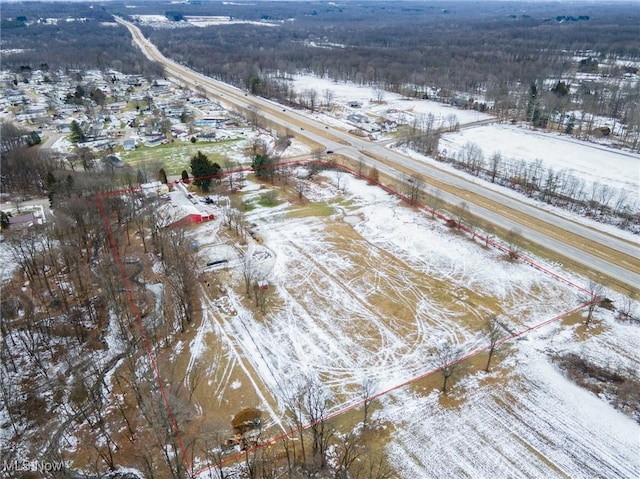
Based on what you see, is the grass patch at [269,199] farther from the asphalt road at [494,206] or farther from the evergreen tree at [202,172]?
the asphalt road at [494,206]

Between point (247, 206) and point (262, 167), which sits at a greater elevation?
point (262, 167)

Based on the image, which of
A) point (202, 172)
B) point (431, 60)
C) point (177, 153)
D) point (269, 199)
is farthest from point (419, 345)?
point (431, 60)

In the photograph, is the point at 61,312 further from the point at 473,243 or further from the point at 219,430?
the point at 473,243

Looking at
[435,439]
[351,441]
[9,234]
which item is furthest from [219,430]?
[9,234]

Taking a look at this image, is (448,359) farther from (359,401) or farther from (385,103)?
(385,103)

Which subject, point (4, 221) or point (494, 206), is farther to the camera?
point (494, 206)

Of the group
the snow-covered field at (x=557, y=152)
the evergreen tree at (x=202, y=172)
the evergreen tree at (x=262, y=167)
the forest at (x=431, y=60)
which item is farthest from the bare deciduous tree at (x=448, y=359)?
the forest at (x=431, y=60)
